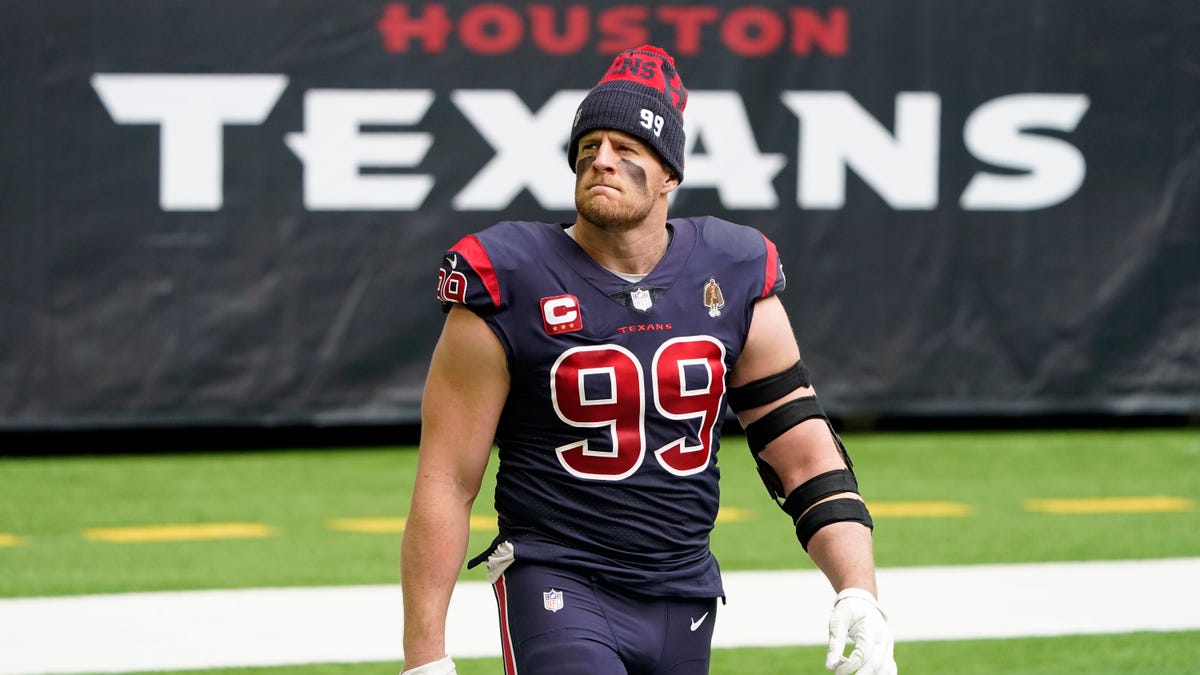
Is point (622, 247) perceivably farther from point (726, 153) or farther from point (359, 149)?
point (726, 153)

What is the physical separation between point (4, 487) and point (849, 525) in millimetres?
5942

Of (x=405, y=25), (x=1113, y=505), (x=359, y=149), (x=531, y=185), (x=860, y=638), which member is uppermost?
(x=405, y=25)

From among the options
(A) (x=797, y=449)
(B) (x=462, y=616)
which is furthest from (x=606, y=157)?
(B) (x=462, y=616)

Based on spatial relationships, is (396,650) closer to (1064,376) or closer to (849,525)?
(849,525)

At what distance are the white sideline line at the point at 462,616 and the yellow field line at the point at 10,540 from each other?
1000 mm

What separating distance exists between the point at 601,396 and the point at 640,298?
20cm

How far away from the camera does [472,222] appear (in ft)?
30.2

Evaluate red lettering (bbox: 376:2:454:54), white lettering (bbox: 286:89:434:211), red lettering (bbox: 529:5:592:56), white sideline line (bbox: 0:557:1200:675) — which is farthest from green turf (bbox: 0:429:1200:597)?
red lettering (bbox: 529:5:592:56)

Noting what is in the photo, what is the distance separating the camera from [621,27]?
924 cm

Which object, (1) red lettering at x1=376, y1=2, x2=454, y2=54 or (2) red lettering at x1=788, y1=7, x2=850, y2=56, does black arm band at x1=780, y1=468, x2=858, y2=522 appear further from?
(2) red lettering at x1=788, y1=7, x2=850, y2=56

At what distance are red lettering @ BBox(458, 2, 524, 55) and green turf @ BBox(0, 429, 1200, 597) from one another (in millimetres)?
2111

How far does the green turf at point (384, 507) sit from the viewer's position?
22.2 ft

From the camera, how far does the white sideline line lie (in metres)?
5.47

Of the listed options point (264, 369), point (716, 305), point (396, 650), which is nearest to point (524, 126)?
point (264, 369)
